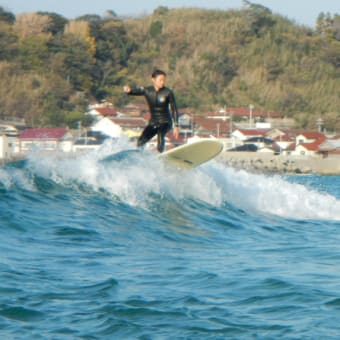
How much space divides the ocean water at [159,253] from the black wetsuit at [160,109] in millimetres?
356

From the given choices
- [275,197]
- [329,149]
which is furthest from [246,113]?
[275,197]

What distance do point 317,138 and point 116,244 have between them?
59.9 m

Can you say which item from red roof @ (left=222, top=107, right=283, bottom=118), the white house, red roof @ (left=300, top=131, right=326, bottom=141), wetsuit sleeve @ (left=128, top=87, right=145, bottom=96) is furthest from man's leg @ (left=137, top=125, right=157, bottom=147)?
red roof @ (left=222, top=107, right=283, bottom=118)

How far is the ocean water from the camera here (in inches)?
198

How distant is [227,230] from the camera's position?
8945 millimetres

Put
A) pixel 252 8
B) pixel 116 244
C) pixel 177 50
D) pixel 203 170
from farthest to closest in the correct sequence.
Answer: pixel 252 8 < pixel 177 50 < pixel 203 170 < pixel 116 244

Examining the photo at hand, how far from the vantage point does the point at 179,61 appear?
87.2m

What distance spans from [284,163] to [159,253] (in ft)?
169

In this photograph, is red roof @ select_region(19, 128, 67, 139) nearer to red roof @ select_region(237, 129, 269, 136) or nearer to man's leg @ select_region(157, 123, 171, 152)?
red roof @ select_region(237, 129, 269, 136)

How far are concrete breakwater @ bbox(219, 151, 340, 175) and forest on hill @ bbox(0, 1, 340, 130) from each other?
17010mm

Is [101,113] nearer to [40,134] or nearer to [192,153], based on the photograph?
[40,134]

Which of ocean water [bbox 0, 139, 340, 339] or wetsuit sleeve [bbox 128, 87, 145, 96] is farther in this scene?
wetsuit sleeve [bbox 128, 87, 145, 96]

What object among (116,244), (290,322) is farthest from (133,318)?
(116,244)

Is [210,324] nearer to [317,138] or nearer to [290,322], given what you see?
[290,322]
